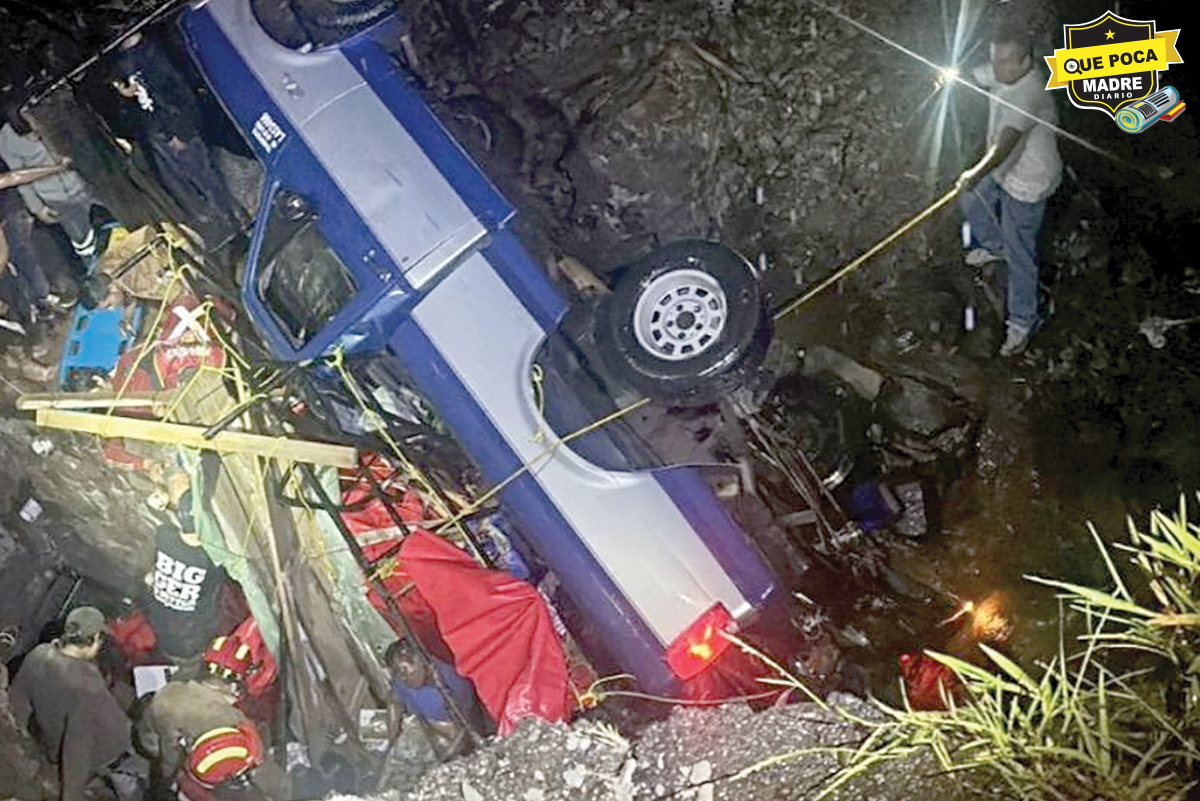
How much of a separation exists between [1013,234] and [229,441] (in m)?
4.25

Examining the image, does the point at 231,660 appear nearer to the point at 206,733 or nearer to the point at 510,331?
the point at 206,733

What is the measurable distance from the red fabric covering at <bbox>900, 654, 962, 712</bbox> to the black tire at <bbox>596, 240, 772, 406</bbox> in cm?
170

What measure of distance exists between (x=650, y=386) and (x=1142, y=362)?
8.95ft

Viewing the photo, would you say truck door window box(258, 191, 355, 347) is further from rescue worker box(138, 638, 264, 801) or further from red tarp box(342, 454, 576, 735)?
rescue worker box(138, 638, 264, 801)

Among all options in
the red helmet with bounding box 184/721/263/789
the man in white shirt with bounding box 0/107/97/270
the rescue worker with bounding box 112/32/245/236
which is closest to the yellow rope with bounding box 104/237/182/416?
the rescue worker with bounding box 112/32/245/236

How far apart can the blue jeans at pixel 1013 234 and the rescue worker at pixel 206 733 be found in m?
4.84

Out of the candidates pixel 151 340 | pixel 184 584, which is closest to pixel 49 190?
pixel 151 340

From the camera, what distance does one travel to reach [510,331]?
537 cm

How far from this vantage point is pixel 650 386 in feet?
16.7

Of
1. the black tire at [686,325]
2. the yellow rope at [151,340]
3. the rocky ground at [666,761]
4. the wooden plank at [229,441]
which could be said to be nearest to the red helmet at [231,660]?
the wooden plank at [229,441]

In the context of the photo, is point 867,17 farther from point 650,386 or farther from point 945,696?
point 945,696

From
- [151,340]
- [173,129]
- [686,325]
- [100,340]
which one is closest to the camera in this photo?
[686,325]

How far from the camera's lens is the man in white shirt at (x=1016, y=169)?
5.23 metres

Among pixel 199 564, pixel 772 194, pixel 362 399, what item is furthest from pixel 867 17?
pixel 199 564
